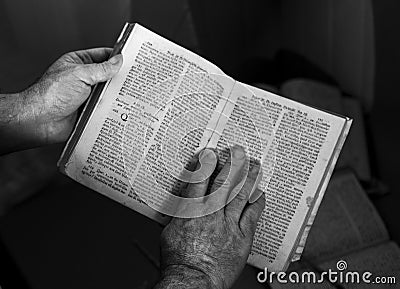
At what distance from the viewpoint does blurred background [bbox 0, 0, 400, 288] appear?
3.20ft

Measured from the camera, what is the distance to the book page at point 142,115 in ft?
2.41

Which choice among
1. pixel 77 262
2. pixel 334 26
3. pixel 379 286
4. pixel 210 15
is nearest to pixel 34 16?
pixel 210 15

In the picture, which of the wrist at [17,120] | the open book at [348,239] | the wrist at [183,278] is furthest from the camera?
the open book at [348,239]

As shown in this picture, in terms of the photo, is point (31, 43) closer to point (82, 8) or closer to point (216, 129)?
point (82, 8)

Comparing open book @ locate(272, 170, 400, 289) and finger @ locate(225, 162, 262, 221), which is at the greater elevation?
finger @ locate(225, 162, 262, 221)

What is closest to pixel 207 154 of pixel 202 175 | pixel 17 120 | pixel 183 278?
pixel 202 175

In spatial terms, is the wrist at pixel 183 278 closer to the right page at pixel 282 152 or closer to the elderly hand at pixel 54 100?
the right page at pixel 282 152

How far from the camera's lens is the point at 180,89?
74cm

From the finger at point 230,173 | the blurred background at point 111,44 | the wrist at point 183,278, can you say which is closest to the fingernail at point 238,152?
the finger at point 230,173

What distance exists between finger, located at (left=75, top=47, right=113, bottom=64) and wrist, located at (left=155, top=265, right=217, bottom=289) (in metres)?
0.32

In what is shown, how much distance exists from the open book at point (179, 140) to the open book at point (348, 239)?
190 millimetres

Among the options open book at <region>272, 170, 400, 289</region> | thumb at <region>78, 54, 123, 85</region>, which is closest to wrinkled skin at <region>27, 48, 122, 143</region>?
thumb at <region>78, 54, 123, 85</region>

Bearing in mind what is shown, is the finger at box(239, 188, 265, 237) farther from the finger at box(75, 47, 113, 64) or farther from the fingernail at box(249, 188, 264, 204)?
the finger at box(75, 47, 113, 64)

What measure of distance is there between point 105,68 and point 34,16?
15.6 inches
